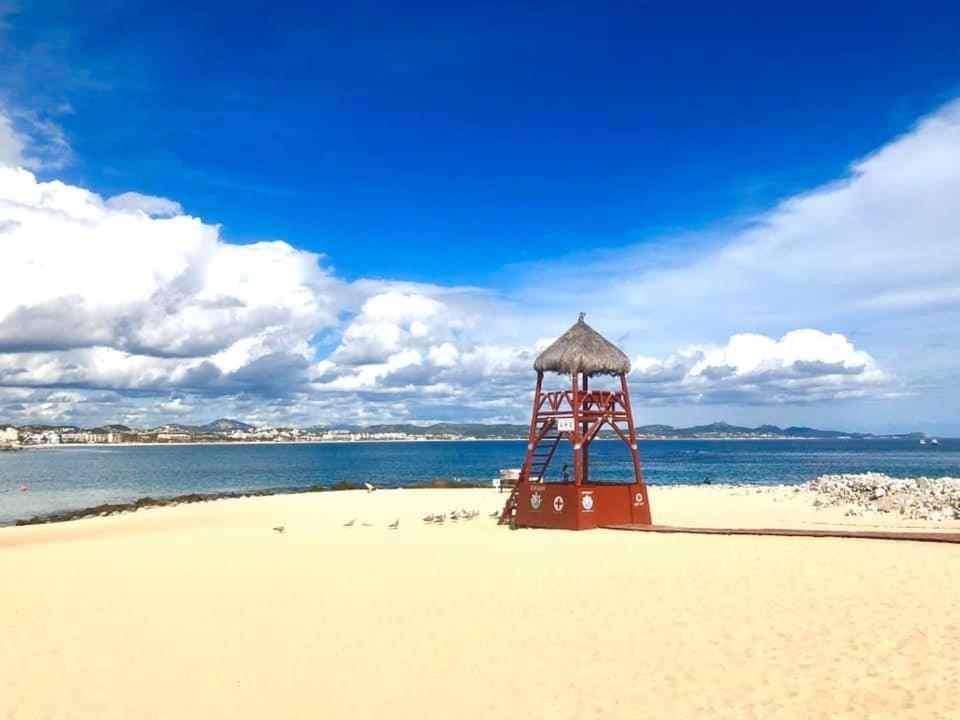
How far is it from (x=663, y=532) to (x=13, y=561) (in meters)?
19.5

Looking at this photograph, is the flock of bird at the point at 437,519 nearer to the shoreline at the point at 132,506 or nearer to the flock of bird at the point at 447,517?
the flock of bird at the point at 447,517

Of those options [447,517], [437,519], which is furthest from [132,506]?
[437,519]

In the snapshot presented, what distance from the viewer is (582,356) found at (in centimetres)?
2364

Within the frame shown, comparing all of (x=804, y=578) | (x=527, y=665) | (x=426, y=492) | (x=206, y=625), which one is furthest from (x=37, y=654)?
(x=426, y=492)

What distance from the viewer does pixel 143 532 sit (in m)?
29.5

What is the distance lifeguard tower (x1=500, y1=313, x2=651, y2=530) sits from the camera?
23031mm

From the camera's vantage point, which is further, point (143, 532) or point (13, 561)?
point (143, 532)

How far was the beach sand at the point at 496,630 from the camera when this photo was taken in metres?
9.15

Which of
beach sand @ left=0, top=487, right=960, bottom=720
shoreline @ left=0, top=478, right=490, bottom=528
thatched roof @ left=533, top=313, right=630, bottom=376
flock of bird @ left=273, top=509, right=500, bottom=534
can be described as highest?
thatched roof @ left=533, top=313, right=630, bottom=376

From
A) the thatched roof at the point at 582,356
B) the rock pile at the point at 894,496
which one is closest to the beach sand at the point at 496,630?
the thatched roof at the point at 582,356

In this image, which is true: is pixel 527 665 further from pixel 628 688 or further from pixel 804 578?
pixel 804 578

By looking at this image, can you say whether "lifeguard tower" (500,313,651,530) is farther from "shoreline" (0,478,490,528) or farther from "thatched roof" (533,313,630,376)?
"shoreline" (0,478,490,528)

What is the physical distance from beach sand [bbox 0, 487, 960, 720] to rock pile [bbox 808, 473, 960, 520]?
471 inches

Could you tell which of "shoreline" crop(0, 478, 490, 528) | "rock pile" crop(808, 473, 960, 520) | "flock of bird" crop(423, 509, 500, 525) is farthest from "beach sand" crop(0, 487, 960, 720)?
"shoreline" crop(0, 478, 490, 528)
